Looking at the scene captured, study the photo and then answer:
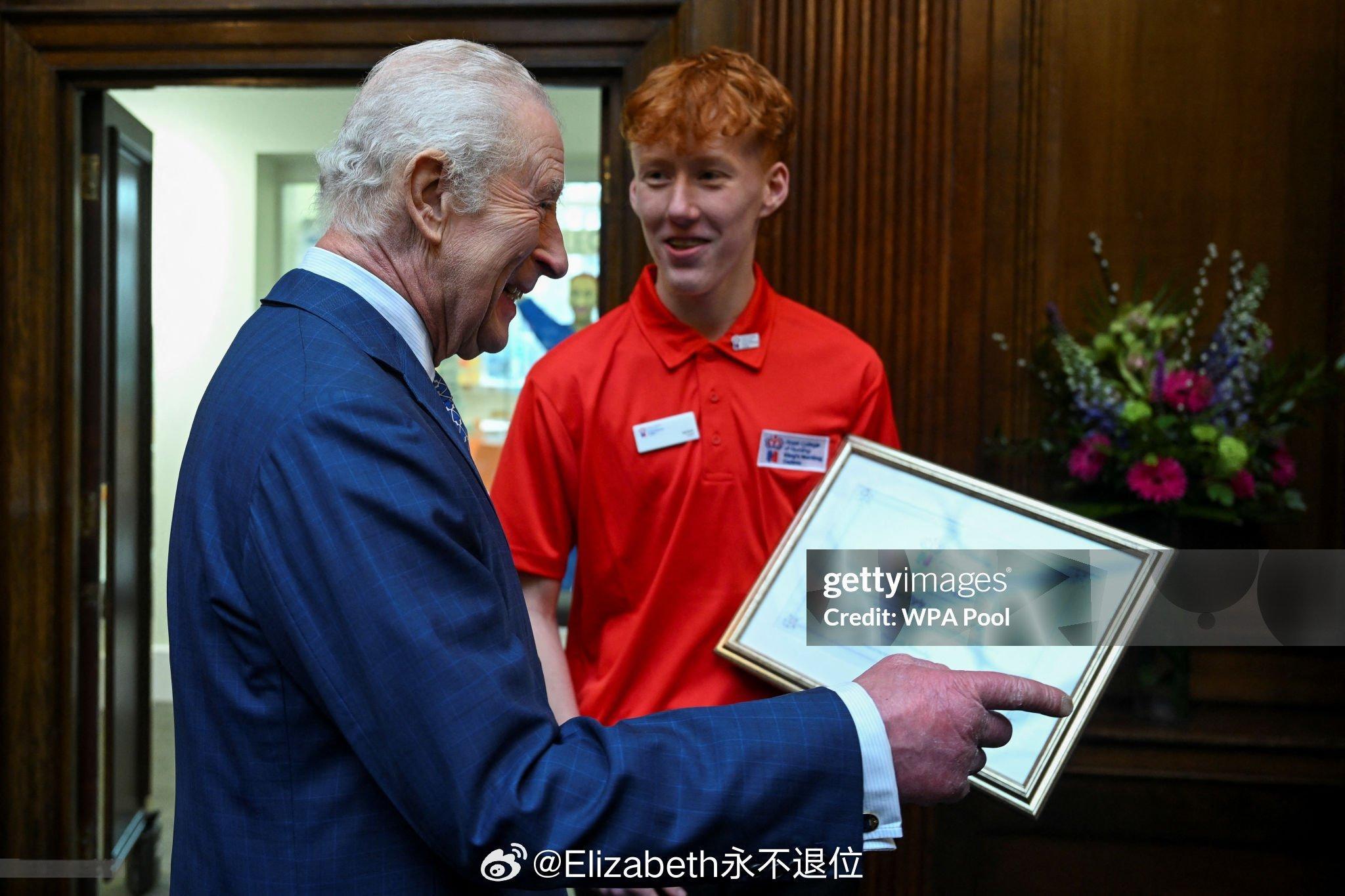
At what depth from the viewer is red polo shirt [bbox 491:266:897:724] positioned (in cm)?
175

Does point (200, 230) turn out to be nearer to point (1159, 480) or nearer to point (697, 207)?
point (697, 207)

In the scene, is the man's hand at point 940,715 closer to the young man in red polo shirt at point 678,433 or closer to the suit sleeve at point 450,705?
the suit sleeve at point 450,705

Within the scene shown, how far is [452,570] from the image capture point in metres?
0.93

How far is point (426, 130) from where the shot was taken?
3.49ft

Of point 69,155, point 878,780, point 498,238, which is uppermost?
point 69,155

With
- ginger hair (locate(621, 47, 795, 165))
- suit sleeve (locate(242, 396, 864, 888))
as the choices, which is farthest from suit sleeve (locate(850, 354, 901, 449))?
suit sleeve (locate(242, 396, 864, 888))

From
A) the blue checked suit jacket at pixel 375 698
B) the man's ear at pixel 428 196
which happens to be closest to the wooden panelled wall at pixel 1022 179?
the man's ear at pixel 428 196

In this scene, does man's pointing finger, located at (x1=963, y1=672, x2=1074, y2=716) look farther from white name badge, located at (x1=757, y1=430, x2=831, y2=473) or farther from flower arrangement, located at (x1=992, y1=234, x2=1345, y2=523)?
flower arrangement, located at (x1=992, y1=234, x2=1345, y2=523)

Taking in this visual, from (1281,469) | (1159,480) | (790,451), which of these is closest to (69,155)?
(790,451)

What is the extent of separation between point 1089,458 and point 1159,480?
0.49 feet

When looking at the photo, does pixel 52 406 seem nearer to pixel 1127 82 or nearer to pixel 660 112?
pixel 660 112

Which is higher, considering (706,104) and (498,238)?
(706,104)

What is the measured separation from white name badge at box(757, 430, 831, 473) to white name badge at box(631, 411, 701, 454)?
0.36 feet

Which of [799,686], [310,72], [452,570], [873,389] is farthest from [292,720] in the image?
[310,72]
